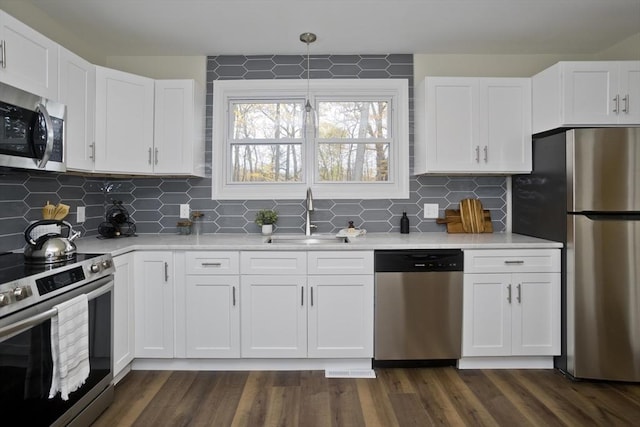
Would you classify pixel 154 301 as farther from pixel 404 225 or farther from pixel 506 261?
pixel 506 261

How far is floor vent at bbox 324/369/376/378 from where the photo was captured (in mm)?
2518

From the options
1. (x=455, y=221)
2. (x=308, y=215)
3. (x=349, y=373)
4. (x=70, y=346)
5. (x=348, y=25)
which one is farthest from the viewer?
(x=455, y=221)

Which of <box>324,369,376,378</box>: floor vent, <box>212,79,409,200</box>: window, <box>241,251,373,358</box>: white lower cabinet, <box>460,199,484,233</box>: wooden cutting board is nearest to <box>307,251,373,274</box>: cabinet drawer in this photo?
<box>241,251,373,358</box>: white lower cabinet

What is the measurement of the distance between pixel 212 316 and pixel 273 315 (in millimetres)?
413

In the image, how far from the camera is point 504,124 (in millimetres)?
2922

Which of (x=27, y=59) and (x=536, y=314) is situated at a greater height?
(x=27, y=59)

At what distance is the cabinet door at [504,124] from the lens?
291cm

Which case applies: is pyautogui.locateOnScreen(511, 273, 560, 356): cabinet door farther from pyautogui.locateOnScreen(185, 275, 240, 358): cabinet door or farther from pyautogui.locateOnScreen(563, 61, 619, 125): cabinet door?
pyautogui.locateOnScreen(185, 275, 240, 358): cabinet door

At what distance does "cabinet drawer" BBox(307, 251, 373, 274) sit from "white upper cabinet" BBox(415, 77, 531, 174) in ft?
3.12

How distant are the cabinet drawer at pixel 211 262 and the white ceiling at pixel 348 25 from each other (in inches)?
63.5

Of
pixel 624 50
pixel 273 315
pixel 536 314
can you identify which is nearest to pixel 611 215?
pixel 536 314

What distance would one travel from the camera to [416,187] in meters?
3.26

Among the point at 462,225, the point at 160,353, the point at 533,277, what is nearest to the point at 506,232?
the point at 462,225

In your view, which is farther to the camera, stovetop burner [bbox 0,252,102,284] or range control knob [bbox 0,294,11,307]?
stovetop burner [bbox 0,252,102,284]
